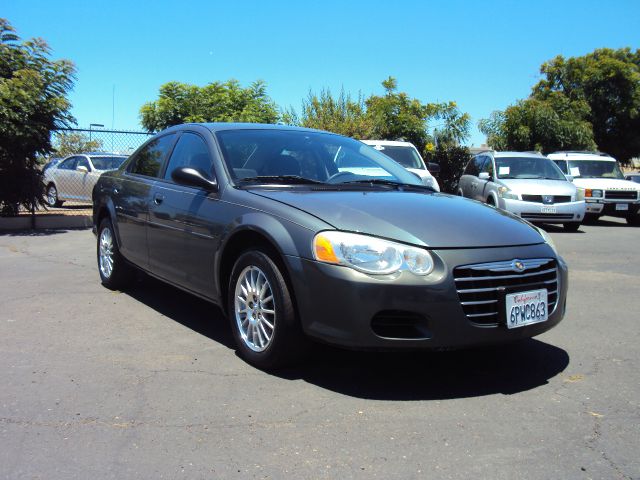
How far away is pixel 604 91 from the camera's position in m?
28.8

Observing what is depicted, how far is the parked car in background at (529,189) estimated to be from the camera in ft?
42.2

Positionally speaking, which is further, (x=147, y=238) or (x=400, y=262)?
(x=147, y=238)

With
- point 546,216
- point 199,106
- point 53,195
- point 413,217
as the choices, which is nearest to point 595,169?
point 546,216

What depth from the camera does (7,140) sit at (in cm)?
1102

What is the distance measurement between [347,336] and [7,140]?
9.54m

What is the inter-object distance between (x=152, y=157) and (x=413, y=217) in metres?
2.99

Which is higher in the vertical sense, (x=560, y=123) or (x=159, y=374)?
(x=560, y=123)

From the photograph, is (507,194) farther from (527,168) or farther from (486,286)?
(486,286)

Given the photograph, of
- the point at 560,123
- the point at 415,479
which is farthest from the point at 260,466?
the point at 560,123

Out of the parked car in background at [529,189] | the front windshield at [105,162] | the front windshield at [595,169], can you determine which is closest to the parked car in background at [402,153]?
the parked car in background at [529,189]

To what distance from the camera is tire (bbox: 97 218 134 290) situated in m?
6.34

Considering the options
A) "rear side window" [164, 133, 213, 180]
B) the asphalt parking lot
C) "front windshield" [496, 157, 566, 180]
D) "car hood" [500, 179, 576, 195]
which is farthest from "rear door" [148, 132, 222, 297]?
"front windshield" [496, 157, 566, 180]

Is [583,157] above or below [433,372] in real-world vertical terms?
above

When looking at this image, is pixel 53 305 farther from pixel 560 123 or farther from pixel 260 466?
pixel 560 123
